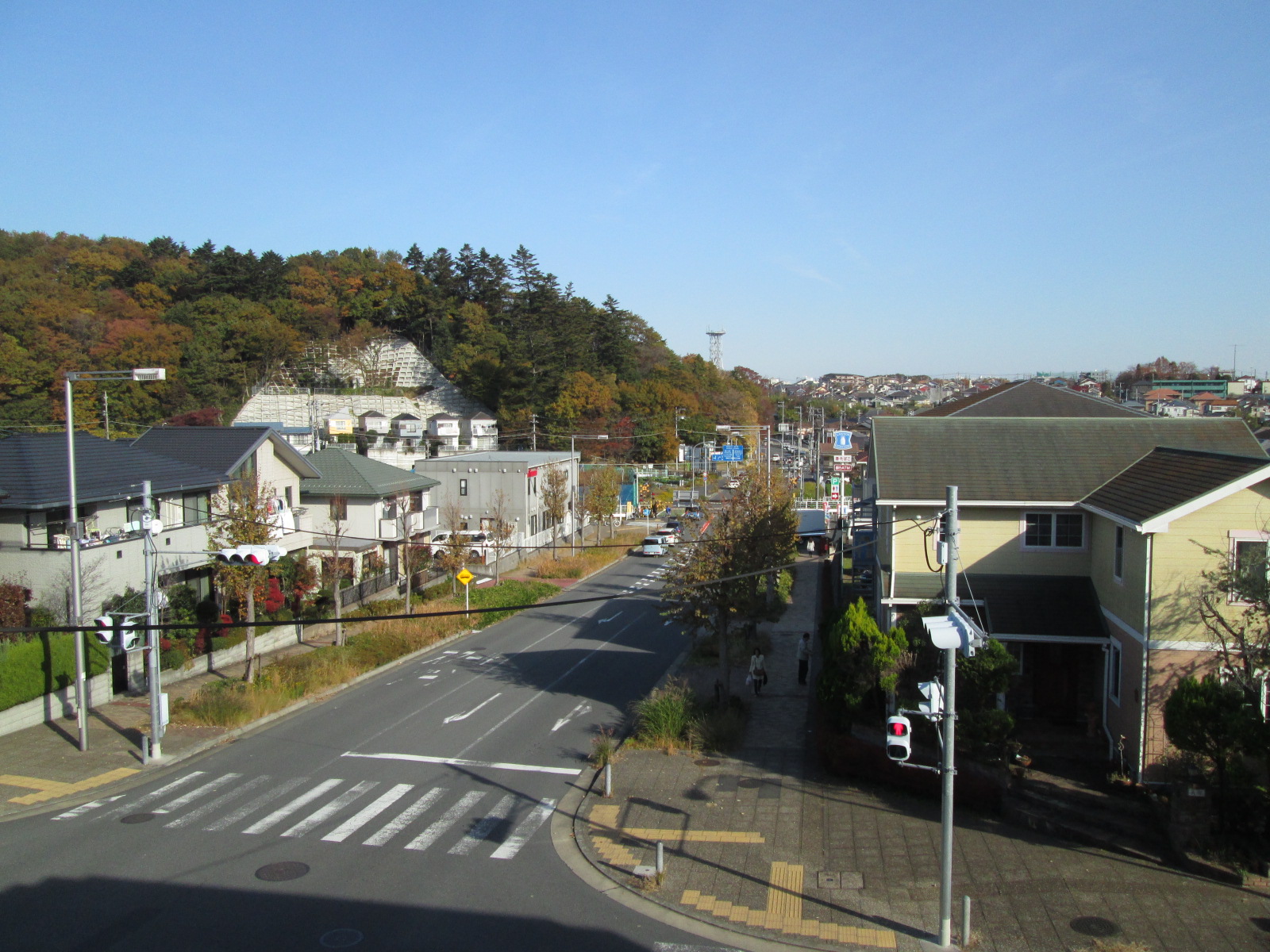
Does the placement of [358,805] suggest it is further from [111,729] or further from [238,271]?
[238,271]

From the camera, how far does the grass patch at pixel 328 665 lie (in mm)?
19359

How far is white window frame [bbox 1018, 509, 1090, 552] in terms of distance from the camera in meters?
17.6

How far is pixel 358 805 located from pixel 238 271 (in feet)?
325

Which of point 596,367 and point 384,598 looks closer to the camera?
point 384,598

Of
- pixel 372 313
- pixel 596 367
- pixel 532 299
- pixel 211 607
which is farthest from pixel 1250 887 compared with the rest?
pixel 372 313

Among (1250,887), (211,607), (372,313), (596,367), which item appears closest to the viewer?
(1250,887)

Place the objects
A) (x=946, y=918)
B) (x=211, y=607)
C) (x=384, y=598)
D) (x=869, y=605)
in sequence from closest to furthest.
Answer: (x=946, y=918), (x=869, y=605), (x=211, y=607), (x=384, y=598)

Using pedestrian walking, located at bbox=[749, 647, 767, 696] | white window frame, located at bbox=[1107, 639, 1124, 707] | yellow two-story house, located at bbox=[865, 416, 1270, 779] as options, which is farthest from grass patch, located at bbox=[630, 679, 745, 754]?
white window frame, located at bbox=[1107, 639, 1124, 707]

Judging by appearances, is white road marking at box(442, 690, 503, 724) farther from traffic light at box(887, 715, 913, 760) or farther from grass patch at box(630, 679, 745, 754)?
traffic light at box(887, 715, 913, 760)

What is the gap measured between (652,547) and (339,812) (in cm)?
3729

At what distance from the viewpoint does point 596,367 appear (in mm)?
93562

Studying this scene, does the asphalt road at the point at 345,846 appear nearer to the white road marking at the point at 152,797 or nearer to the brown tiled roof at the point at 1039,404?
the white road marking at the point at 152,797

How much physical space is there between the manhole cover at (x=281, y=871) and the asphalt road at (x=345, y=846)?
4 centimetres

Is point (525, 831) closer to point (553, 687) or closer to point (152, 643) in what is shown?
point (152, 643)
